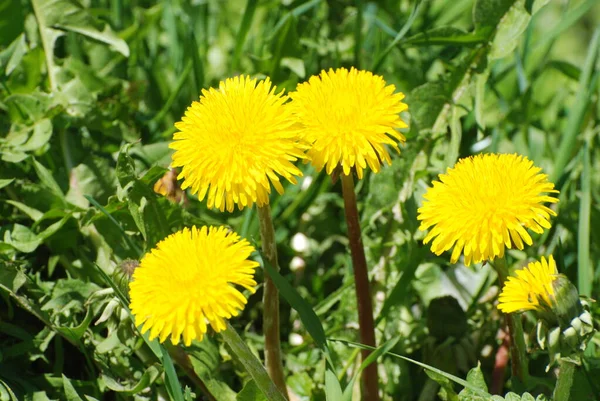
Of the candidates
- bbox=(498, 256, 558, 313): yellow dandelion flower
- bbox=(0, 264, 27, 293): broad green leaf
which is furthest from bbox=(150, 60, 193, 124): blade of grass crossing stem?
bbox=(498, 256, 558, 313): yellow dandelion flower

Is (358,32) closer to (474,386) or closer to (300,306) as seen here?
(300,306)

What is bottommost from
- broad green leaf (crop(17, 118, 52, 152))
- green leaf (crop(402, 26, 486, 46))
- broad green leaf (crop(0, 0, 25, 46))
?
broad green leaf (crop(17, 118, 52, 152))

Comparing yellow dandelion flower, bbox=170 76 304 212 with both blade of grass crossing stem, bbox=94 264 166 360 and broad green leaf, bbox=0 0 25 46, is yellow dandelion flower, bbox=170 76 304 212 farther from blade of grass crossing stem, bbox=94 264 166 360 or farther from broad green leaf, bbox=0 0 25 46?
broad green leaf, bbox=0 0 25 46

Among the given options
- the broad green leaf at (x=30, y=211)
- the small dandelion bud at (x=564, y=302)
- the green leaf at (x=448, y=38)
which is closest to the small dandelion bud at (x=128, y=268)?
the broad green leaf at (x=30, y=211)

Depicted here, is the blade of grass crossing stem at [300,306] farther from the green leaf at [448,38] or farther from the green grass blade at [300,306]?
the green leaf at [448,38]

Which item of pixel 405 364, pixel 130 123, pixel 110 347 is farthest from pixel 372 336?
pixel 130 123

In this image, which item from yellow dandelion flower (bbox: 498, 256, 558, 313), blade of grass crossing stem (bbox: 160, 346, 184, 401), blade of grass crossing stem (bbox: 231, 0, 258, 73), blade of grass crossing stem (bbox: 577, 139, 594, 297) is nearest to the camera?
yellow dandelion flower (bbox: 498, 256, 558, 313)

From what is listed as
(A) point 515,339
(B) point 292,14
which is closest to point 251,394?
(A) point 515,339

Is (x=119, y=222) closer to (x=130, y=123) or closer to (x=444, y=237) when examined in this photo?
(x=130, y=123)

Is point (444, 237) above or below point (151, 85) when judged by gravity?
below
